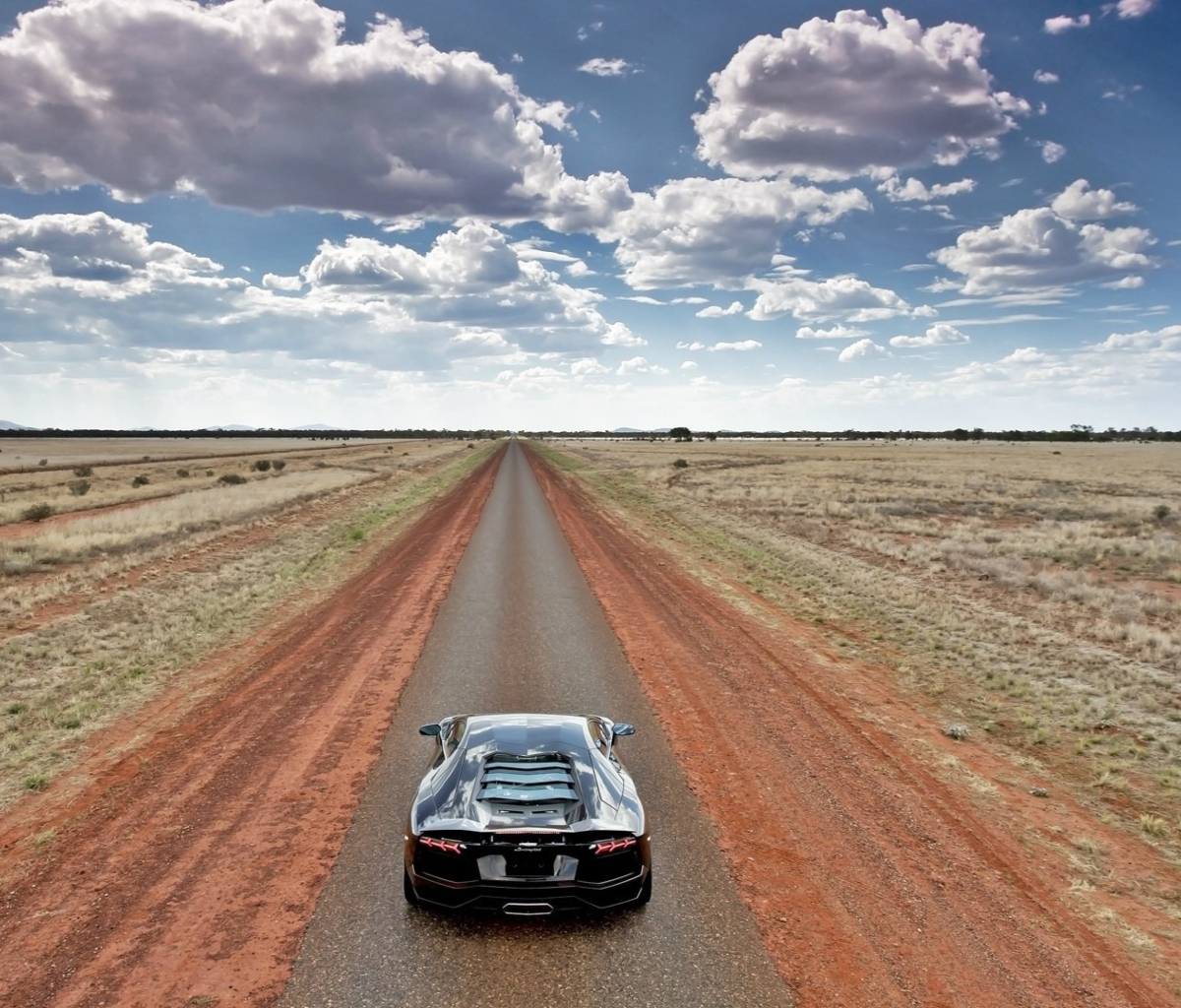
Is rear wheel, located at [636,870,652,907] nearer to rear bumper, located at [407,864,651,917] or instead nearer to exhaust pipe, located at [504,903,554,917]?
rear bumper, located at [407,864,651,917]

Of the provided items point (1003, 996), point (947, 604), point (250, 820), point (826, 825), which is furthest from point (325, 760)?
point (947, 604)

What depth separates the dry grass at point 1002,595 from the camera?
968 cm

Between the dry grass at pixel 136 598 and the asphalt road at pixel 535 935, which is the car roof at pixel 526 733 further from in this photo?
the dry grass at pixel 136 598

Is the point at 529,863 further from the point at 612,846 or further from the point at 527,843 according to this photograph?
the point at 612,846

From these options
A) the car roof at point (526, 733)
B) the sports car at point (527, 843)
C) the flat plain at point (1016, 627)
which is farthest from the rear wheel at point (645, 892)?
the flat plain at point (1016, 627)

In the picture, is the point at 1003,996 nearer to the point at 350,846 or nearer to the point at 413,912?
the point at 413,912

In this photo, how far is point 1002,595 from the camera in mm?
18219

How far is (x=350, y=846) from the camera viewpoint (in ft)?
21.0

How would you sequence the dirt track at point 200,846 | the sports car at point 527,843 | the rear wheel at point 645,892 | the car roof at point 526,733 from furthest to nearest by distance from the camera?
the car roof at point 526,733 → the rear wheel at point 645,892 → the sports car at point 527,843 → the dirt track at point 200,846

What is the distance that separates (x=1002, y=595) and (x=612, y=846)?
54.4 ft

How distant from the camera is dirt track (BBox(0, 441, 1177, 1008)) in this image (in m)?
4.95

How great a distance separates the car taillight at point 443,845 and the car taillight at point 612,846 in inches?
36.3

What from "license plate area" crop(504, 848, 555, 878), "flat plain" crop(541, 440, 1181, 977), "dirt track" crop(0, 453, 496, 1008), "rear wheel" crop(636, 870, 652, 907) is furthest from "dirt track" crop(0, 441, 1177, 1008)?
"license plate area" crop(504, 848, 555, 878)

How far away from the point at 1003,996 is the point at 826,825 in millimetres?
2180
